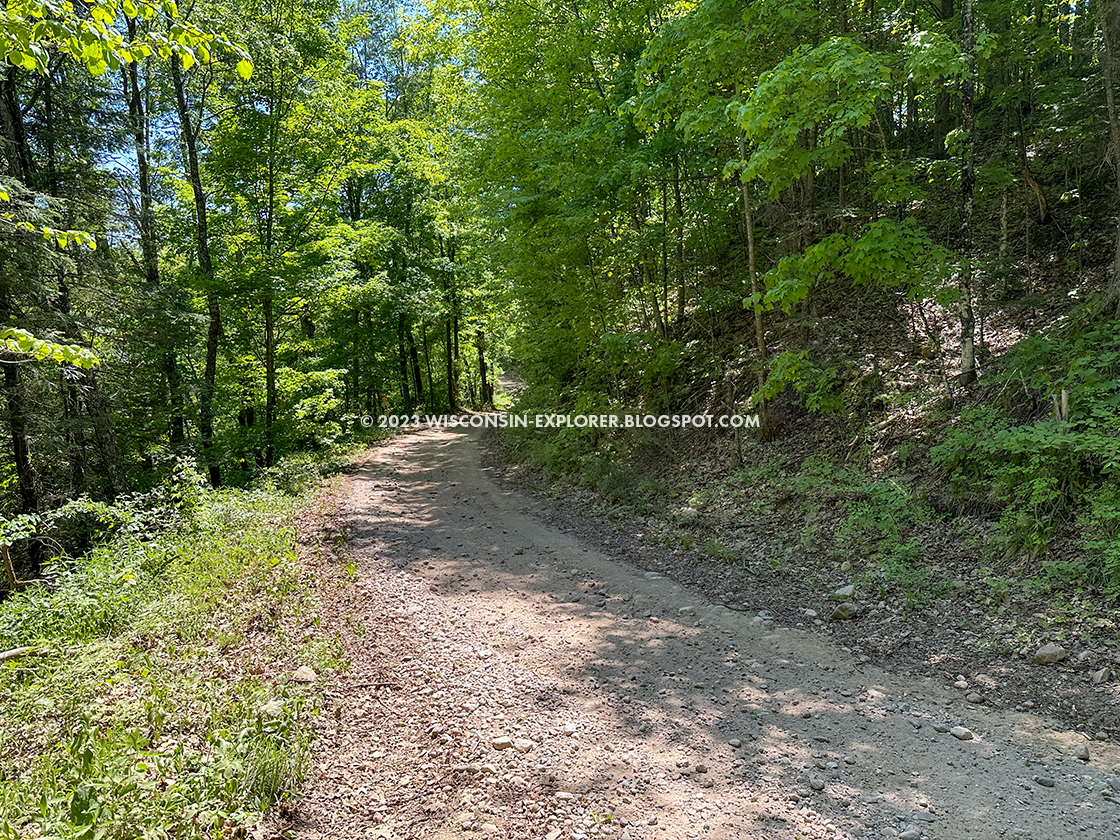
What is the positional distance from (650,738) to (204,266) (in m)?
15.4

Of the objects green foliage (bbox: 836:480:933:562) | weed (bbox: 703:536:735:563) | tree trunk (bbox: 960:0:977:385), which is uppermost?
tree trunk (bbox: 960:0:977:385)

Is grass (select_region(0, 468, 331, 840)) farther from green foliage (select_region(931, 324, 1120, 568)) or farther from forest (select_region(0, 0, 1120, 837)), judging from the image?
green foliage (select_region(931, 324, 1120, 568))

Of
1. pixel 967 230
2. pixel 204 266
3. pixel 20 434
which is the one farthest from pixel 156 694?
pixel 204 266

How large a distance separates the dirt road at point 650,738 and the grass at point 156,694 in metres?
0.41

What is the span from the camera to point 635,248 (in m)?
12.0

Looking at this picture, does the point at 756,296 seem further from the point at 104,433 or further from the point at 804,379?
the point at 104,433

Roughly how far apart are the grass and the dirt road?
412 millimetres

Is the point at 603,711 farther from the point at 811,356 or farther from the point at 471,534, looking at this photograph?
the point at 811,356

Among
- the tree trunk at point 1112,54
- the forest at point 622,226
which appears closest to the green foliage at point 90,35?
the forest at point 622,226

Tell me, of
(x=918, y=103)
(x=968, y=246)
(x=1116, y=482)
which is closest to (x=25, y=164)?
(x=968, y=246)

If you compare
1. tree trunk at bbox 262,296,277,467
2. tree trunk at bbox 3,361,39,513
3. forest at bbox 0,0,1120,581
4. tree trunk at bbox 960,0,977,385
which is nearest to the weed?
forest at bbox 0,0,1120,581

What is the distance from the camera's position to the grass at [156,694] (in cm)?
325

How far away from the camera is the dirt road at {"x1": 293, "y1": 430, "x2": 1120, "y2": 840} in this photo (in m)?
3.40

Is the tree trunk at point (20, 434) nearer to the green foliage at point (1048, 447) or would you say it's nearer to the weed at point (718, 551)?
the weed at point (718, 551)
